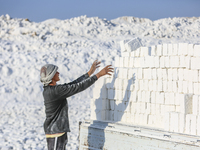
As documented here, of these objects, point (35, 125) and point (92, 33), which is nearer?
point (35, 125)

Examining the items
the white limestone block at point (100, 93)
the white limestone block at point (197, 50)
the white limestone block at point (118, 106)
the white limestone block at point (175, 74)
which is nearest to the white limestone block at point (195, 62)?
the white limestone block at point (197, 50)

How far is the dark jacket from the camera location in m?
2.80

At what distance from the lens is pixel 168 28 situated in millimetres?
23703

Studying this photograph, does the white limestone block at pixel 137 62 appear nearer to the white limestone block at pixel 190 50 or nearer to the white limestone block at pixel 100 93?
the white limestone block at pixel 100 93

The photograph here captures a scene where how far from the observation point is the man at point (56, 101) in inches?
111

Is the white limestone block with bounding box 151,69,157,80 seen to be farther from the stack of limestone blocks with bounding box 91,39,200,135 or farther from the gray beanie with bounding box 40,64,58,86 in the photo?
the gray beanie with bounding box 40,64,58,86

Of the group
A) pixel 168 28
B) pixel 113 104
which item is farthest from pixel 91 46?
pixel 113 104

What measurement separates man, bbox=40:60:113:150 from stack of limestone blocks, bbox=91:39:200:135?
239 cm

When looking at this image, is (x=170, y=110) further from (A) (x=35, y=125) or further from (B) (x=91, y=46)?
(B) (x=91, y=46)

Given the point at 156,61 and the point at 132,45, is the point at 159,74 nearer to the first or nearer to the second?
the point at 156,61

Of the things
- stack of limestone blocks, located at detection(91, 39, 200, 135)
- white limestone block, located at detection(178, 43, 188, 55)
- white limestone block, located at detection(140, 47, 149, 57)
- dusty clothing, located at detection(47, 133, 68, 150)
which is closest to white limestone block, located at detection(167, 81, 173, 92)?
stack of limestone blocks, located at detection(91, 39, 200, 135)

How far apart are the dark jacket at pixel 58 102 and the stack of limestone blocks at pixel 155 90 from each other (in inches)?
94.3

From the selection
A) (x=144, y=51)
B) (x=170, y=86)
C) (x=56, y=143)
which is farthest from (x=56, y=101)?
(x=144, y=51)

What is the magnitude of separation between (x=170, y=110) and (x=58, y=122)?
2.92 meters
